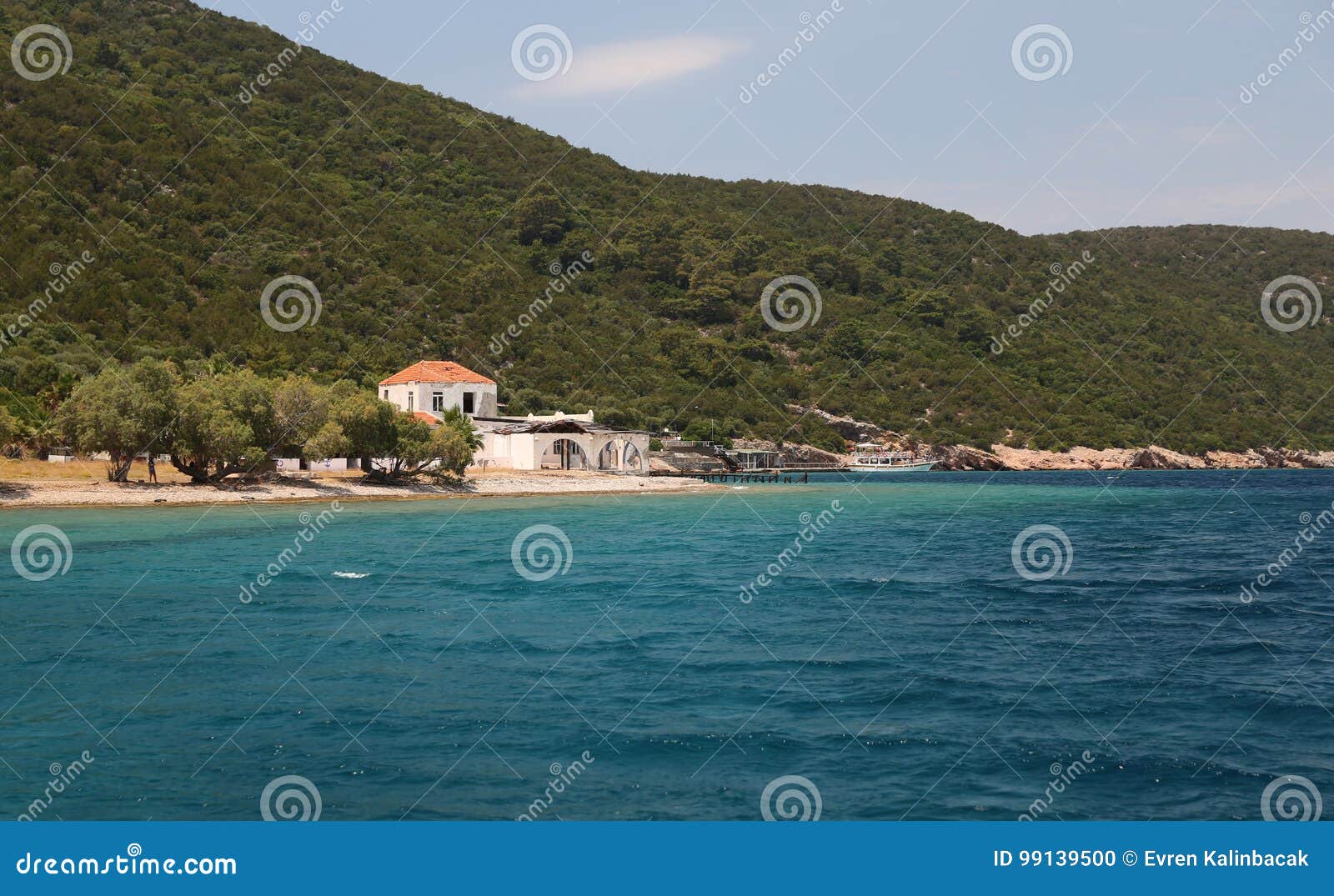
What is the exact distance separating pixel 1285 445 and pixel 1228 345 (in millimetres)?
14872

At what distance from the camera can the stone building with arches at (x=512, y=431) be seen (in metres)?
73.6

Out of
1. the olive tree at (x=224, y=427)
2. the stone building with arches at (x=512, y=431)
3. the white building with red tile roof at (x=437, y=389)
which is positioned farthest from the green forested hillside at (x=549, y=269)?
the olive tree at (x=224, y=427)

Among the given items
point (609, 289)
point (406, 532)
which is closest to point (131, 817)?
point (406, 532)

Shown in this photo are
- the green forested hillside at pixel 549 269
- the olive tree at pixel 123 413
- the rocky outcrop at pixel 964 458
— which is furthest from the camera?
the rocky outcrop at pixel 964 458

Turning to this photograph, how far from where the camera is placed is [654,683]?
46.4 ft

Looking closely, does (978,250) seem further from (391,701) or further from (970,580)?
(391,701)

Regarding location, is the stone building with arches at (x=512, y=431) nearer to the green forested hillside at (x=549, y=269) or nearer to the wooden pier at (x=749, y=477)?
the green forested hillside at (x=549, y=269)

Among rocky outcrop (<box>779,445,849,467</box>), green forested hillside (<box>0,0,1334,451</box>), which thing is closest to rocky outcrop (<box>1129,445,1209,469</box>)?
green forested hillside (<box>0,0,1334,451</box>)

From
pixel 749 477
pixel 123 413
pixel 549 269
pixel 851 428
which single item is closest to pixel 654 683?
pixel 123 413

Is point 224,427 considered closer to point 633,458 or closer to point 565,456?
point 565,456

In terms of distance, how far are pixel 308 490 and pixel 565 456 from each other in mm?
26473

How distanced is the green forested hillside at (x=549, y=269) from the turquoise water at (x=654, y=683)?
5079 cm

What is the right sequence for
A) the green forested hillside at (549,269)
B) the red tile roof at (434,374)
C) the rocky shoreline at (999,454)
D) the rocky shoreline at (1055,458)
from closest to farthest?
the red tile roof at (434,374) < the green forested hillside at (549,269) < the rocky shoreline at (999,454) < the rocky shoreline at (1055,458)

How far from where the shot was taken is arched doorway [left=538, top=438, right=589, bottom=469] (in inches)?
2945
